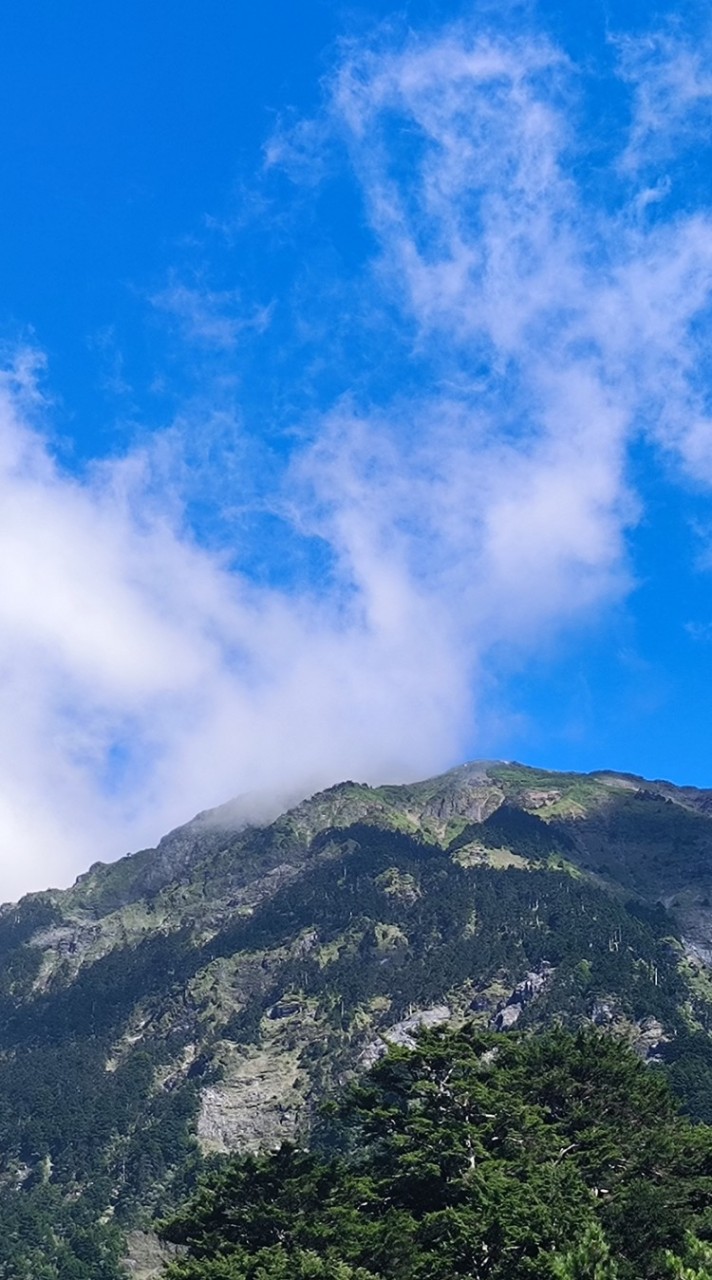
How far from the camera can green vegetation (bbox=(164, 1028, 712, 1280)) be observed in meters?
47.8

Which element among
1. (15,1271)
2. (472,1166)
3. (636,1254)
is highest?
(472,1166)

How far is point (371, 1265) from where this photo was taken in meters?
51.3

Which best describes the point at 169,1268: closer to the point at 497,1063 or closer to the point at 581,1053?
the point at 497,1063

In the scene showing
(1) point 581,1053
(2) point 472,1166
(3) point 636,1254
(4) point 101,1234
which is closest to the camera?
(3) point 636,1254

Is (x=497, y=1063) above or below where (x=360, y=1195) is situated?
above

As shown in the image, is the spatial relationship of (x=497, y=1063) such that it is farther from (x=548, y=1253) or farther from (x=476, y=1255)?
(x=548, y=1253)

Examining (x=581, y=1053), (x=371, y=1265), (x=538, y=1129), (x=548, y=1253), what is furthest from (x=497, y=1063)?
(x=548, y=1253)

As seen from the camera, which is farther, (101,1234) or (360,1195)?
(101,1234)

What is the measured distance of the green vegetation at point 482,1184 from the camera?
157 ft

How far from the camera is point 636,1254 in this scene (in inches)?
1882

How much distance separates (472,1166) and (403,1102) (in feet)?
51.1

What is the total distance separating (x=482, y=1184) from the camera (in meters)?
52.0

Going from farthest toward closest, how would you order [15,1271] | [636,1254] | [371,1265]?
[15,1271]
[371,1265]
[636,1254]

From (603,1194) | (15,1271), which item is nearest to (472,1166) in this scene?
(603,1194)
